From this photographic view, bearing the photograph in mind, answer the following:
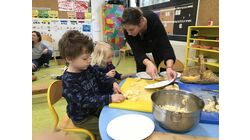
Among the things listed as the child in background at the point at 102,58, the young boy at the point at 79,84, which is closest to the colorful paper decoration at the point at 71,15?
the child in background at the point at 102,58

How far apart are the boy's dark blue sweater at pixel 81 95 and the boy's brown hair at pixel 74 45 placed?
0.12m

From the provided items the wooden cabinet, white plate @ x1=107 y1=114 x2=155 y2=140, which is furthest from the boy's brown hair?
the wooden cabinet

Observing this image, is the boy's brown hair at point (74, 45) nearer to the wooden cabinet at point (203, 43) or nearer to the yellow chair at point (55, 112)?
the yellow chair at point (55, 112)

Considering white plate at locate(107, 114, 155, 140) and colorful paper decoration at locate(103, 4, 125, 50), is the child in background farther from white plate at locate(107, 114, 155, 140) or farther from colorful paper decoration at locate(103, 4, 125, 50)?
colorful paper decoration at locate(103, 4, 125, 50)

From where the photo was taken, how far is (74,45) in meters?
1.01

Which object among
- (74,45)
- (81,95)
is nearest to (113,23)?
(74,45)

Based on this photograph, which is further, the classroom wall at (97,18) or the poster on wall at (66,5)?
the classroom wall at (97,18)

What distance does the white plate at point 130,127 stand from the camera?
1.94 feet

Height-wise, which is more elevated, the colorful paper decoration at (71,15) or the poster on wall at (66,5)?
the poster on wall at (66,5)

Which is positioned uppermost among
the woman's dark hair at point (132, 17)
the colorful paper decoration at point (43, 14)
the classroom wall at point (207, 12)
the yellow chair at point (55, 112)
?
the colorful paper decoration at point (43, 14)
